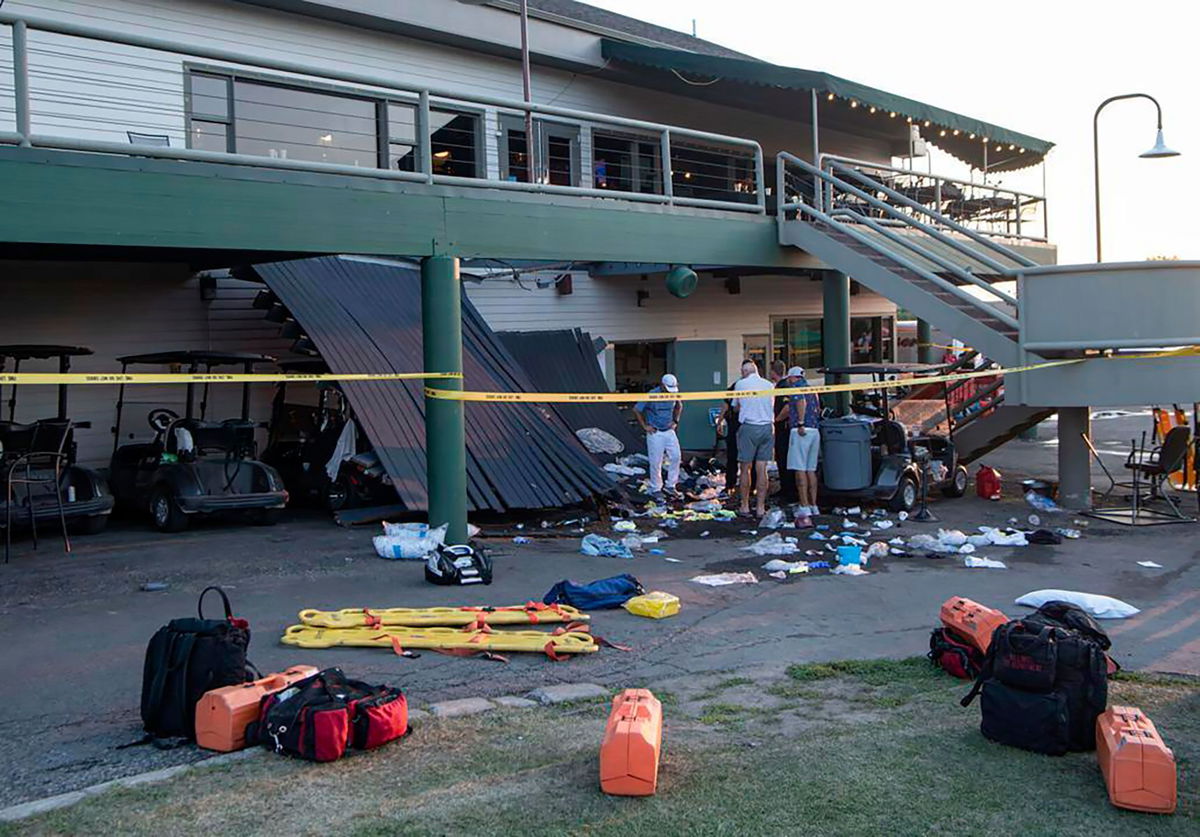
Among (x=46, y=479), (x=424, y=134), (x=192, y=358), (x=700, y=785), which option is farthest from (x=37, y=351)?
(x=700, y=785)

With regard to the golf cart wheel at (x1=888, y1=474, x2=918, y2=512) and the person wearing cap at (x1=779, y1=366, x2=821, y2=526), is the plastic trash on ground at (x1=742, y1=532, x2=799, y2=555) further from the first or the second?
the golf cart wheel at (x1=888, y1=474, x2=918, y2=512)

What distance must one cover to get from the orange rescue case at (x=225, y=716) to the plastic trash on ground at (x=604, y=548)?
19.6ft

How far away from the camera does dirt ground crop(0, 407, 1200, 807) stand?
6652mm

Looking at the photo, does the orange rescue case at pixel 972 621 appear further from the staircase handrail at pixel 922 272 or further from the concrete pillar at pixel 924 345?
the concrete pillar at pixel 924 345

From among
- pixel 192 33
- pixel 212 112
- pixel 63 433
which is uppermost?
pixel 192 33

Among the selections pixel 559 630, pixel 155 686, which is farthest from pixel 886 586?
pixel 155 686

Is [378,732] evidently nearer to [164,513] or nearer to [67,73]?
[164,513]

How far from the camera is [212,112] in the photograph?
15.3 m

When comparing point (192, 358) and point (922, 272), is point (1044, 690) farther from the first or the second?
point (192, 358)

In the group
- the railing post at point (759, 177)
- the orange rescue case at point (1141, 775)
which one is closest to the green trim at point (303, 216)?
the railing post at point (759, 177)

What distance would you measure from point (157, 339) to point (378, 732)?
36.6ft

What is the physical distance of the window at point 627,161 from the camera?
20.4 metres

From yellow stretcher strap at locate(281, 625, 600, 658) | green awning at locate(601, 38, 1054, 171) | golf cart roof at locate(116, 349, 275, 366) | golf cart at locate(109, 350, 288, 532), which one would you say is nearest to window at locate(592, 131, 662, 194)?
green awning at locate(601, 38, 1054, 171)

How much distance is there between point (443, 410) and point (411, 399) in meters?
2.81
